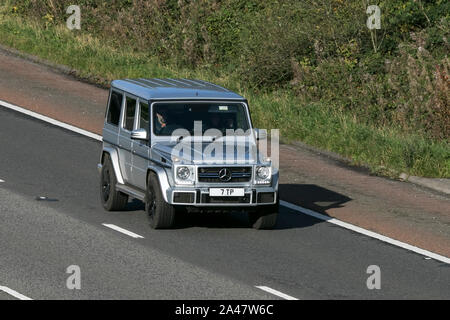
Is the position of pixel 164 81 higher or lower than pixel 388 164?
higher

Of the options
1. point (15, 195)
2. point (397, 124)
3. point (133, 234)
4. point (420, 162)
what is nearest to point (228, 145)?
point (133, 234)

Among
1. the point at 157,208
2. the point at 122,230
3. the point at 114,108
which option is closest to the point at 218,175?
the point at 157,208

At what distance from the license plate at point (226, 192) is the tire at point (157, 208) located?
2.07ft

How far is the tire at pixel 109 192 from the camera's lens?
59.3 feet

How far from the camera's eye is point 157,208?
1670 cm

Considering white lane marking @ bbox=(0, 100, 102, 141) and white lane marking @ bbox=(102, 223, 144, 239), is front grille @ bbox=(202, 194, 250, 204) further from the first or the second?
white lane marking @ bbox=(0, 100, 102, 141)

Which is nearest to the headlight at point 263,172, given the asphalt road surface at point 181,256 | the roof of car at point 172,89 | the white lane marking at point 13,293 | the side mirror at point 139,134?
the asphalt road surface at point 181,256

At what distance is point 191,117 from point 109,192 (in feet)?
6.23

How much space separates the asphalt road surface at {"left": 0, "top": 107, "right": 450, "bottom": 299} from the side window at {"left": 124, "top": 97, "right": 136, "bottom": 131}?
52.7 inches

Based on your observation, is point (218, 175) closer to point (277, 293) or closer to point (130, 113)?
point (130, 113)

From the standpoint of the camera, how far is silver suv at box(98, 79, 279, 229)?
53.9 ft

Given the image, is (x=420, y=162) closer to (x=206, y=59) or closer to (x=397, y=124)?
Answer: (x=397, y=124)

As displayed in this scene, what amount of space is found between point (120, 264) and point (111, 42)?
18.3 m

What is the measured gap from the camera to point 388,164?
2209 centimetres
